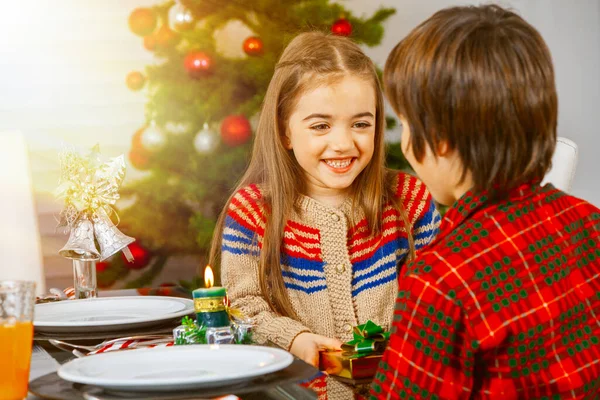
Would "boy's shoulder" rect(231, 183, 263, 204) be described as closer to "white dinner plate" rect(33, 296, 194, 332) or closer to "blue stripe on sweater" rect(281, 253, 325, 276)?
"blue stripe on sweater" rect(281, 253, 325, 276)

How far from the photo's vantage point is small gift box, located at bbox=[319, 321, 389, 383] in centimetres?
90

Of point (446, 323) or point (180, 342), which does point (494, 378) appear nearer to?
Result: point (446, 323)

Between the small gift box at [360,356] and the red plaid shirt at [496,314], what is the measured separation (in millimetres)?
135

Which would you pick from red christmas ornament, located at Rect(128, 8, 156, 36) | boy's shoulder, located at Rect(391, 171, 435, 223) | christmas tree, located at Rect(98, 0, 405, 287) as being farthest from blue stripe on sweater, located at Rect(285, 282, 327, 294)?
red christmas ornament, located at Rect(128, 8, 156, 36)

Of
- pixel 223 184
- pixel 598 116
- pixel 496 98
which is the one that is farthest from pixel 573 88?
pixel 496 98

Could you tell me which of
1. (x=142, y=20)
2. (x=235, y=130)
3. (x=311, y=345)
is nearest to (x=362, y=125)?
(x=311, y=345)

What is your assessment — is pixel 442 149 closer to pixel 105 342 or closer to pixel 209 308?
pixel 209 308

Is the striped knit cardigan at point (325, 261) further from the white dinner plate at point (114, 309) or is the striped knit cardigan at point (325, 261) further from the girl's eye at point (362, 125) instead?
the white dinner plate at point (114, 309)

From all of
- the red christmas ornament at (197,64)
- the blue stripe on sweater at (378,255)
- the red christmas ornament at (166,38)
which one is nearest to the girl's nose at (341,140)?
the blue stripe on sweater at (378,255)

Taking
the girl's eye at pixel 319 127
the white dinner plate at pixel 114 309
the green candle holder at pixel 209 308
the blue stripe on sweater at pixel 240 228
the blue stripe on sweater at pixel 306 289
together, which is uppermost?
the girl's eye at pixel 319 127

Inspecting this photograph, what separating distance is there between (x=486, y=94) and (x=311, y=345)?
64cm

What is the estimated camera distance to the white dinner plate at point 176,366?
2.24 feet

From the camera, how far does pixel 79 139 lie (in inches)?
144

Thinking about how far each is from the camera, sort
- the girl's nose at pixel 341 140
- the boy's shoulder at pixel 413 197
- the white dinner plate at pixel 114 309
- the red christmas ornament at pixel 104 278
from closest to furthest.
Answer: the white dinner plate at pixel 114 309
the girl's nose at pixel 341 140
the boy's shoulder at pixel 413 197
the red christmas ornament at pixel 104 278
